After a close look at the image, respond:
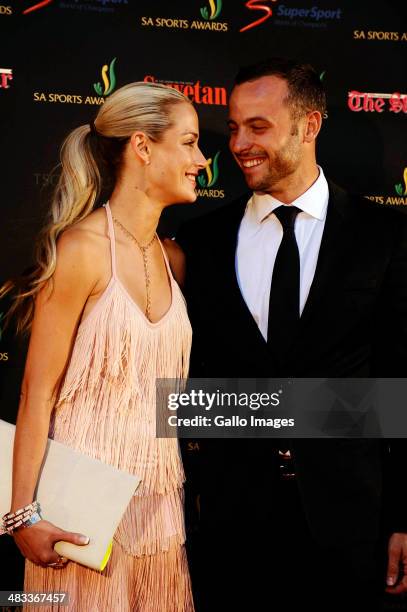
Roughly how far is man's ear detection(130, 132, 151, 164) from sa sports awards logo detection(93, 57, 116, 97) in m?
0.49

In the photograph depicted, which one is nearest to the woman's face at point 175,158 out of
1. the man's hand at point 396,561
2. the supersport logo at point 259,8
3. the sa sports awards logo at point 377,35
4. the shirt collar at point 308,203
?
the shirt collar at point 308,203

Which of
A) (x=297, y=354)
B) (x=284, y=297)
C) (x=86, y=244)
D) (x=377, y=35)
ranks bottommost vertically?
(x=297, y=354)

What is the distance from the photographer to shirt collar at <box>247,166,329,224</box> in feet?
7.98

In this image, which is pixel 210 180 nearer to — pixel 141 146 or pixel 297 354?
pixel 141 146

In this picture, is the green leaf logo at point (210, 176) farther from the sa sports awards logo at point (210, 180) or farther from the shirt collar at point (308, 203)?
the shirt collar at point (308, 203)

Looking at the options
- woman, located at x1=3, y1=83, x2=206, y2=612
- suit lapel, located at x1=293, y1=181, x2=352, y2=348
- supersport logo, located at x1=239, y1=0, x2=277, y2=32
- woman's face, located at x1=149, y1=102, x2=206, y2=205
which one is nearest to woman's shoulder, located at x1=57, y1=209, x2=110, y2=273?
woman, located at x1=3, y1=83, x2=206, y2=612

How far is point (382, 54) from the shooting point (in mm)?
2832

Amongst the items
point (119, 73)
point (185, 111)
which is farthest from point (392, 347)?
point (119, 73)

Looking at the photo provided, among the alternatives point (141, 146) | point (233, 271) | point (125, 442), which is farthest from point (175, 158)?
point (125, 442)

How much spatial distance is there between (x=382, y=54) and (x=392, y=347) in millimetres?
1112

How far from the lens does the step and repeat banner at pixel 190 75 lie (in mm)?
2711

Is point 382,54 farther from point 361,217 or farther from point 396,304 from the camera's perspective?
point 396,304

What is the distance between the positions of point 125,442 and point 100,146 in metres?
0.86

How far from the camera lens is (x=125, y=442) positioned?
87.5 inches
